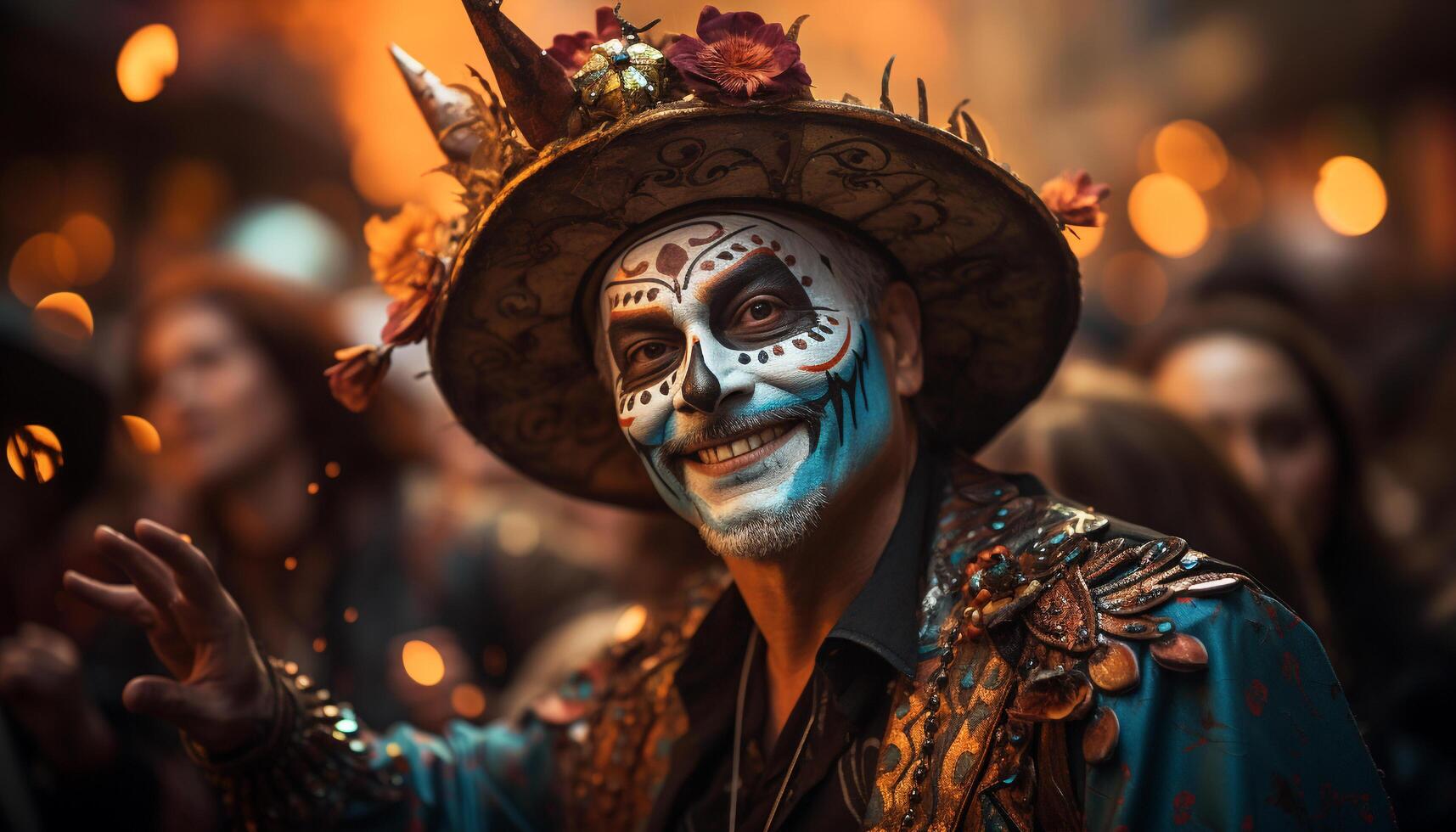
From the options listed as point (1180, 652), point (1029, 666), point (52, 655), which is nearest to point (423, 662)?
point (52, 655)

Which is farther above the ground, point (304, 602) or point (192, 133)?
point (192, 133)

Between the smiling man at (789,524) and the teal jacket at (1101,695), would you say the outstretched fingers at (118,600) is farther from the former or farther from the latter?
the teal jacket at (1101,695)

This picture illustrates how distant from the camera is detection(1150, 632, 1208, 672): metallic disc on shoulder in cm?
186

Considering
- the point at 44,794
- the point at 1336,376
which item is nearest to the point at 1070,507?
the point at 1336,376

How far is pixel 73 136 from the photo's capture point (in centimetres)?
746

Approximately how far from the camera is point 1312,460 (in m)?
4.20

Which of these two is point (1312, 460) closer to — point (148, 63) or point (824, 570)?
point (824, 570)

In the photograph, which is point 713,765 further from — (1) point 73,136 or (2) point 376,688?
(1) point 73,136

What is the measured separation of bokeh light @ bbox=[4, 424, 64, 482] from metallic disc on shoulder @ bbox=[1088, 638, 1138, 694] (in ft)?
9.41

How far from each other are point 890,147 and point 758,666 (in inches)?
49.9

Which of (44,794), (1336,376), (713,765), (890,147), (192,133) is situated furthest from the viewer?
(192,133)

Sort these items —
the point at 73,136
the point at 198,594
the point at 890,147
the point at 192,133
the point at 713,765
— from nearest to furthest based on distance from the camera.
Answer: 1. the point at 890,147
2. the point at 198,594
3. the point at 713,765
4. the point at 73,136
5. the point at 192,133

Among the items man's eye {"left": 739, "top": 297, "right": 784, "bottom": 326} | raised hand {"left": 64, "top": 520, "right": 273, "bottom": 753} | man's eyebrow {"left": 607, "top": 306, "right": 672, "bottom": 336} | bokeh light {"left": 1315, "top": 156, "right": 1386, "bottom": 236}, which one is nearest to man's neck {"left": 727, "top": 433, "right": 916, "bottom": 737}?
man's eye {"left": 739, "top": 297, "right": 784, "bottom": 326}

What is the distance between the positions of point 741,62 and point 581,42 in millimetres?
432
